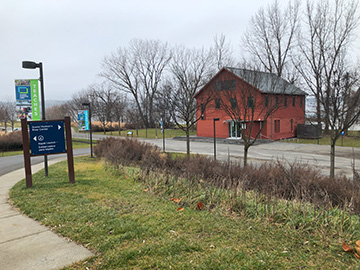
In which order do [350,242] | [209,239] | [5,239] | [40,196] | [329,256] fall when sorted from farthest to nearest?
[40,196] → [5,239] → [209,239] → [350,242] → [329,256]

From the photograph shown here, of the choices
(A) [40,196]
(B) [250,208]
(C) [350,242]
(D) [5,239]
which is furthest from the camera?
(A) [40,196]

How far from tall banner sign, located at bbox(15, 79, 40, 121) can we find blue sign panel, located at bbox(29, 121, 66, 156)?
2.78 meters

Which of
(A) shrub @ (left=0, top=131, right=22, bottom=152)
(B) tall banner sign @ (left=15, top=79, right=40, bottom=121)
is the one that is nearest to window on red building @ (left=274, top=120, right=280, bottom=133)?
(A) shrub @ (left=0, top=131, right=22, bottom=152)

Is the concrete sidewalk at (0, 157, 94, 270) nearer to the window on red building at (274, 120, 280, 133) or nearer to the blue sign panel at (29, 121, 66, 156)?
the blue sign panel at (29, 121, 66, 156)

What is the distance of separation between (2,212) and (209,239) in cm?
437

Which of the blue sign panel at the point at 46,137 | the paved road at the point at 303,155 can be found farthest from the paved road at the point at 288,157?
the blue sign panel at the point at 46,137

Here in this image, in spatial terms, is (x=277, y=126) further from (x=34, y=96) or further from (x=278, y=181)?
(x=34, y=96)

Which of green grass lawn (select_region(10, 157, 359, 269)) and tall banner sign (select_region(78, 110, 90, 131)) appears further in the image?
tall banner sign (select_region(78, 110, 90, 131))

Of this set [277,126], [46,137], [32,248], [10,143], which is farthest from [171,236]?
[277,126]

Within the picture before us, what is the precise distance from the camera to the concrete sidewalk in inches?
135

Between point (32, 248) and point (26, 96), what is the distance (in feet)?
27.0

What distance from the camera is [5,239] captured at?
4262 millimetres

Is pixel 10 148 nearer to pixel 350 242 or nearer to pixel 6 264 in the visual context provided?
pixel 6 264

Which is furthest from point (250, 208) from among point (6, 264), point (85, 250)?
point (6, 264)
